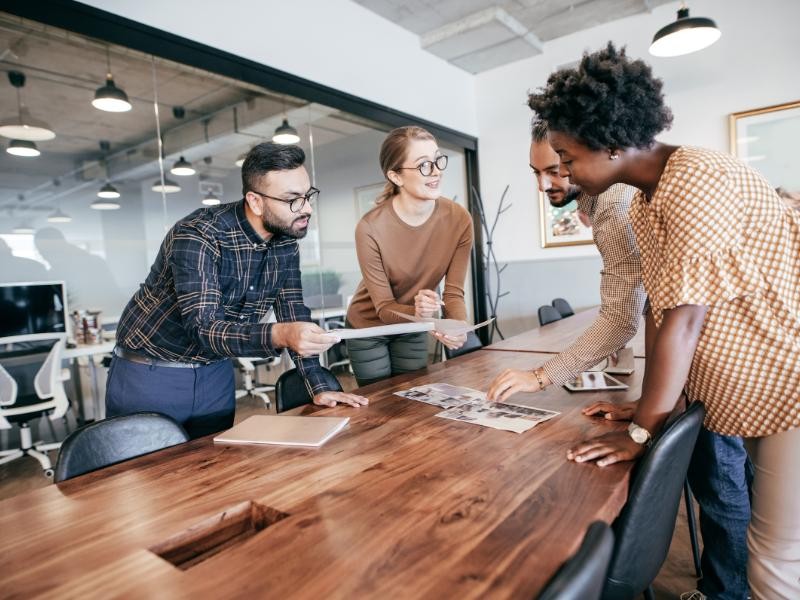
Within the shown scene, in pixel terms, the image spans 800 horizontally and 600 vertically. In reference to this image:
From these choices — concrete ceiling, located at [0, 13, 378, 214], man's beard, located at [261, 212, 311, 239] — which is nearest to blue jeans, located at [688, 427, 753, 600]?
man's beard, located at [261, 212, 311, 239]

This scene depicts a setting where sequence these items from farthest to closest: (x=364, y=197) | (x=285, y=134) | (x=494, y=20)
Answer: (x=364, y=197) < (x=494, y=20) < (x=285, y=134)

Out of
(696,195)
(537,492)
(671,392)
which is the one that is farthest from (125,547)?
(696,195)

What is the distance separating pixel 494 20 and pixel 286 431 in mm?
4355

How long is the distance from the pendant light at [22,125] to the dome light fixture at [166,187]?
1.94 feet

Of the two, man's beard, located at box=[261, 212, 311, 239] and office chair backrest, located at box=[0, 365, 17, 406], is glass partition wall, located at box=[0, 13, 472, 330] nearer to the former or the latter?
office chair backrest, located at box=[0, 365, 17, 406]

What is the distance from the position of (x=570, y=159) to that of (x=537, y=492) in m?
0.75

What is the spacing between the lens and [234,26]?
3.17 m

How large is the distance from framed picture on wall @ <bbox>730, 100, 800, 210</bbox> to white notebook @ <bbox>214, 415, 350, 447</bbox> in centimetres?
428

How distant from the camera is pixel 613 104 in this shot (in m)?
1.04

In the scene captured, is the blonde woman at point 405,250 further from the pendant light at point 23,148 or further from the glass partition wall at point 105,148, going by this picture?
the pendant light at point 23,148

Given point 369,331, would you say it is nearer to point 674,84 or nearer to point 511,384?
point 511,384

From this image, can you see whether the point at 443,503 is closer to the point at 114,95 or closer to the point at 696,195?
the point at 696,195

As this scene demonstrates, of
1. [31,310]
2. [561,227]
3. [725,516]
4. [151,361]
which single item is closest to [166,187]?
[31,310]

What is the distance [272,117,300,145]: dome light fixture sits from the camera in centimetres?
384
